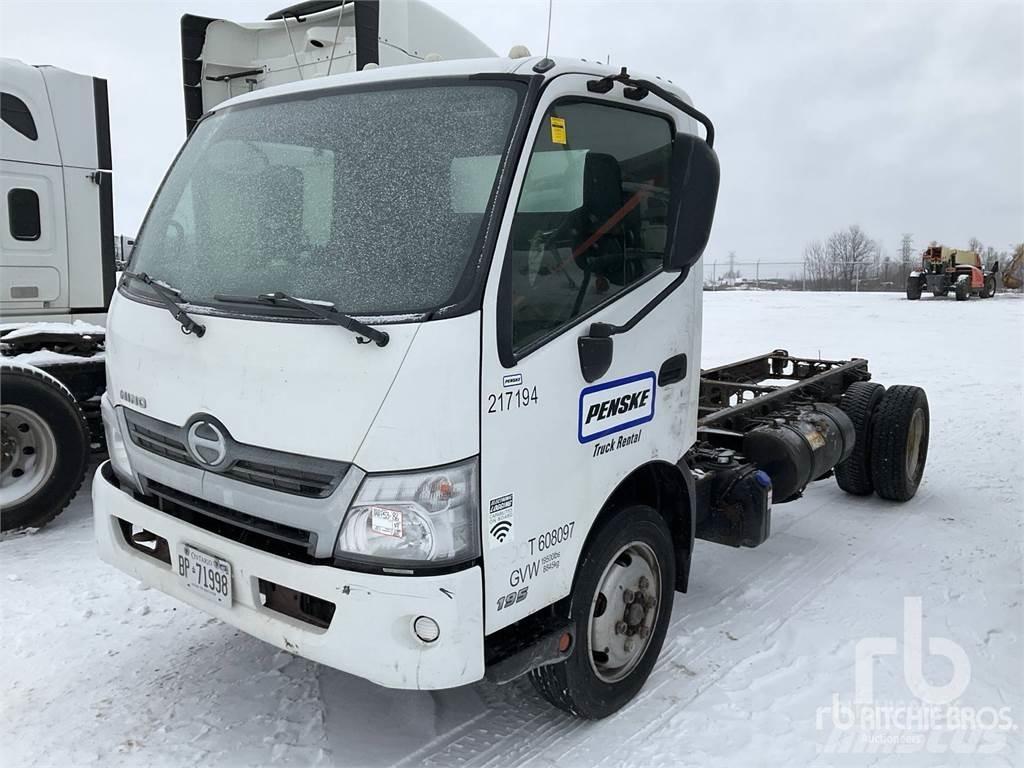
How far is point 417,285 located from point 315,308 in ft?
1.12

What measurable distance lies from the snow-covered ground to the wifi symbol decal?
3.55 ft

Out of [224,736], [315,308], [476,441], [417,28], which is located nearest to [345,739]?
[224,736]

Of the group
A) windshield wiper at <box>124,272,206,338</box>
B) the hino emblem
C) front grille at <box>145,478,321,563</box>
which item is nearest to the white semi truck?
windshield wiper at <box>124,272,206,338</box>

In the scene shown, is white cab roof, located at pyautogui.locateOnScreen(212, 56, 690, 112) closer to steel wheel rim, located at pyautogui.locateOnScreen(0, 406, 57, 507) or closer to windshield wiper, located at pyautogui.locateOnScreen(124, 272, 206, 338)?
windshield wiper, located at pyautogui.locateOnScreen(124, 272, 206, 338)

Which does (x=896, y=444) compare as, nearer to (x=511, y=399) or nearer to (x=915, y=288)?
(x=511, y=399)

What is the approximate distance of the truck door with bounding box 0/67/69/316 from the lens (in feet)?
20.0

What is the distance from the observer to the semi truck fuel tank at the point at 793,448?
498 cm

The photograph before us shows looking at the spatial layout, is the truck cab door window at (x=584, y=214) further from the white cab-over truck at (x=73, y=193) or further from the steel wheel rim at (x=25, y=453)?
the steel wheel rim at (x=25, y=453)

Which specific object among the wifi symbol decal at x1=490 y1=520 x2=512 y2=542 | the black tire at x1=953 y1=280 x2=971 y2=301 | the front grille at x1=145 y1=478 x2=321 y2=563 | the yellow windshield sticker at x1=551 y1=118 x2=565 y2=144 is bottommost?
the front grille at x1=145 y1=478 x2=321 y2=563

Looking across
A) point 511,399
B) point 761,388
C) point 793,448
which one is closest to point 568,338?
point 511,399

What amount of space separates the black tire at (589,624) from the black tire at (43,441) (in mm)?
4057

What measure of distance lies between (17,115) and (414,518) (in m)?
5.51

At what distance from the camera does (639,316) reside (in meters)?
3.34

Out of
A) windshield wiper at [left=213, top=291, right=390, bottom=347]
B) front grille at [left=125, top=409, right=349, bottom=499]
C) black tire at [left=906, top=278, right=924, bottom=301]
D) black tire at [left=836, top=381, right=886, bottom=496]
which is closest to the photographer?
windshield wiper at [left=213, top=291, right=390, bottom=347]
